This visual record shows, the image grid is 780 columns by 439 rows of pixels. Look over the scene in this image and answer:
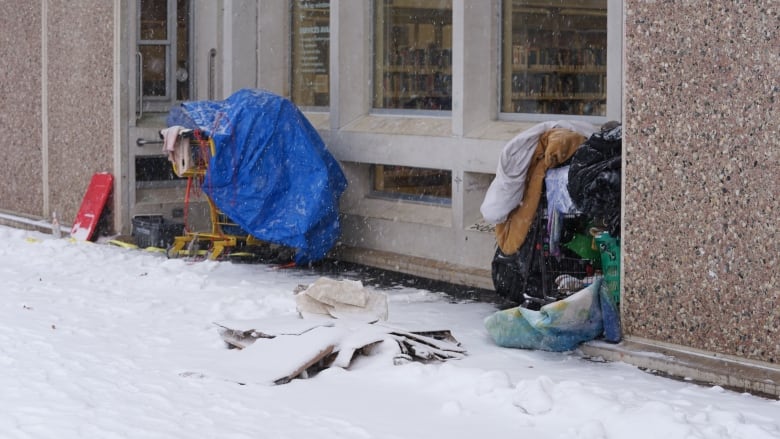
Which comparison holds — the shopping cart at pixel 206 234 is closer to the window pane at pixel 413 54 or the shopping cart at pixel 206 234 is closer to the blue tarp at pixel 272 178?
the blue tarp at pixel 272 178

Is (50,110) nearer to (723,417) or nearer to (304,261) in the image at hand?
(304,261)

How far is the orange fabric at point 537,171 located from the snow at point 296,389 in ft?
2.25

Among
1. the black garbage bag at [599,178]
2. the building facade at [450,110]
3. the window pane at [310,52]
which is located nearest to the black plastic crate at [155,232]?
the building facade at [450,110]

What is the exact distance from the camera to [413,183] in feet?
40.1

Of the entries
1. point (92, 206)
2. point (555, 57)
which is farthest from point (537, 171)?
point (92, 206)

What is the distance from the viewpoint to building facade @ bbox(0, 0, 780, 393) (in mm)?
7312

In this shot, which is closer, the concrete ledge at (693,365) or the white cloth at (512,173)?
the concrete ledge at (693,365)

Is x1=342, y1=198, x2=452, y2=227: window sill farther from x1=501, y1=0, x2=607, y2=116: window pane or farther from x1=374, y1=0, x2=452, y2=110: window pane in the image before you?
x1=501, y1=0, x2=607, y2=116: window pane

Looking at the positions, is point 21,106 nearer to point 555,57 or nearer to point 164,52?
point 164,52

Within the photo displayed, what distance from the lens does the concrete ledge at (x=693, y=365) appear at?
23.1 feet

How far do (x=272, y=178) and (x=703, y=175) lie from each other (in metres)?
5.27

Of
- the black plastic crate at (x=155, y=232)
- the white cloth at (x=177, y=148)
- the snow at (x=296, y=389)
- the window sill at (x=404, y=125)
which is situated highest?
the window sill at (x=404, y=125)

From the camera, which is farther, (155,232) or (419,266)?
(155,232)

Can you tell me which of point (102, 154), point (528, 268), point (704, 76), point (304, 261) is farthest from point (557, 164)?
point (102, 154)
